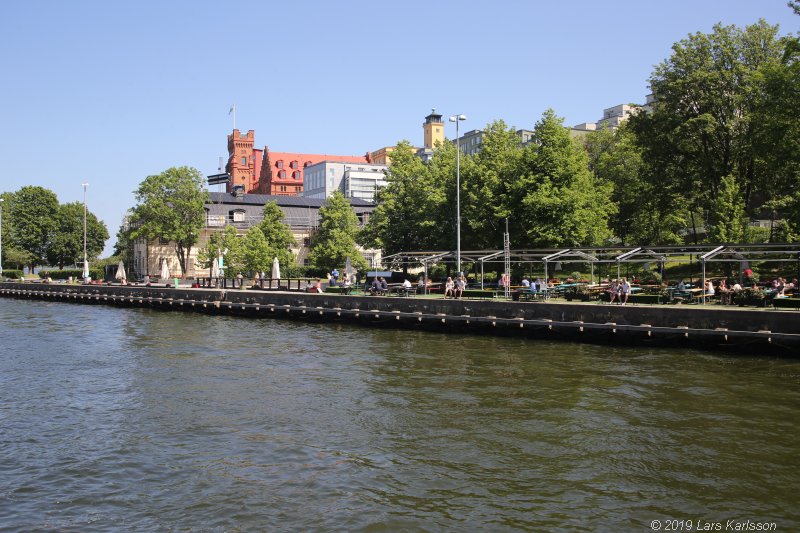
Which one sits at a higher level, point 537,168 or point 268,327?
point 537,168

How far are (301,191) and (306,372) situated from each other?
142428 mm

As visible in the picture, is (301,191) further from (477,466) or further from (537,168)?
(477,466)

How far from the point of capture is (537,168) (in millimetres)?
52969

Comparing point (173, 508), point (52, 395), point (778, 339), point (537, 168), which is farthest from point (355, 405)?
point (537, 168)

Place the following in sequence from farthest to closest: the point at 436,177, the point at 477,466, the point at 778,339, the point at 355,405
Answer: the point at 436,177, the point at 778,339, the point at 355,405, the point at 477,466

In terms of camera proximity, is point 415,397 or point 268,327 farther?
point 268,327

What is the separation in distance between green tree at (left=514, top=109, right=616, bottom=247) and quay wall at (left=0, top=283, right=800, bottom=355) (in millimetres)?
14396

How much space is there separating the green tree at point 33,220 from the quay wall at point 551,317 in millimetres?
78181

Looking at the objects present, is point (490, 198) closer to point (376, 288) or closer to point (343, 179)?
point (376, 288)

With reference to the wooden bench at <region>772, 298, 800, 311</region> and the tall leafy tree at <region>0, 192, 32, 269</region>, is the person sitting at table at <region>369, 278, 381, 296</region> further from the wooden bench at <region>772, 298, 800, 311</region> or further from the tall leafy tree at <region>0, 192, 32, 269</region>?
the tall leafy tree at <region>0, 192, 32, 269</region>

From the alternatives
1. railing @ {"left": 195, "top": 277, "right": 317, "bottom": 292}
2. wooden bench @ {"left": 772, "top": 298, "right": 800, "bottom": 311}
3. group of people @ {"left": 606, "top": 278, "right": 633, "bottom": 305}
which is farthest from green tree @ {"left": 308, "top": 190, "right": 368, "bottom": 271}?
wooden bench @ {"left": 772, "top": 298, "right": 800, "bottom": 311}

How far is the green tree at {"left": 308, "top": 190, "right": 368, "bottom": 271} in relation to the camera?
80.2 meters

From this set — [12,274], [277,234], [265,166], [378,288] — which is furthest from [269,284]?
[265,166]

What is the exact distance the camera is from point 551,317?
34.4 metres
